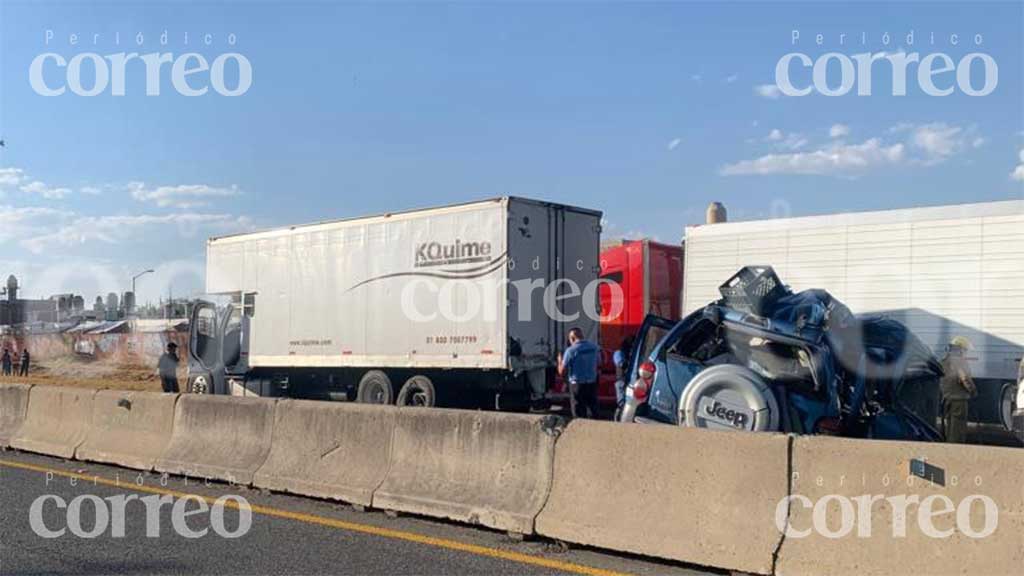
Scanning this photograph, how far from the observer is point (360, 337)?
588 inches

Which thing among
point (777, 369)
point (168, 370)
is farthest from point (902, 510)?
point (168, 370)

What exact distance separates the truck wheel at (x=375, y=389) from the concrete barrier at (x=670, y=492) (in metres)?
8.52

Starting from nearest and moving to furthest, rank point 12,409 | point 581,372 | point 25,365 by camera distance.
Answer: point 12,409 → point 581,372 → point 25,365

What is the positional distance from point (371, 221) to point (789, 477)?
10510 mm

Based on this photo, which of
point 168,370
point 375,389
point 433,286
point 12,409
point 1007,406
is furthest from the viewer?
point 168,370

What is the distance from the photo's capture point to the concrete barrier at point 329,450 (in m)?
7.43

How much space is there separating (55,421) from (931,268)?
11154 mm

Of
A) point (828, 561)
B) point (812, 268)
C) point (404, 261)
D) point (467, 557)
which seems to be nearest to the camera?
point (828, 561)

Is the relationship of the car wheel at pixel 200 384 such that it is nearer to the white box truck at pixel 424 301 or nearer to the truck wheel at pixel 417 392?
the white box truck at pixel 424 301

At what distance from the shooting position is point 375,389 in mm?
14820

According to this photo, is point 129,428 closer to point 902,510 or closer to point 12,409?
point 12,409

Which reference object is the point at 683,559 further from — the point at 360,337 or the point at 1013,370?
the point at 360,337

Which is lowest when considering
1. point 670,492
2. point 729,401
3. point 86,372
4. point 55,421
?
point 86,372

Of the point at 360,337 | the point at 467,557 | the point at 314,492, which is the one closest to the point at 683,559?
the point at 467,557
